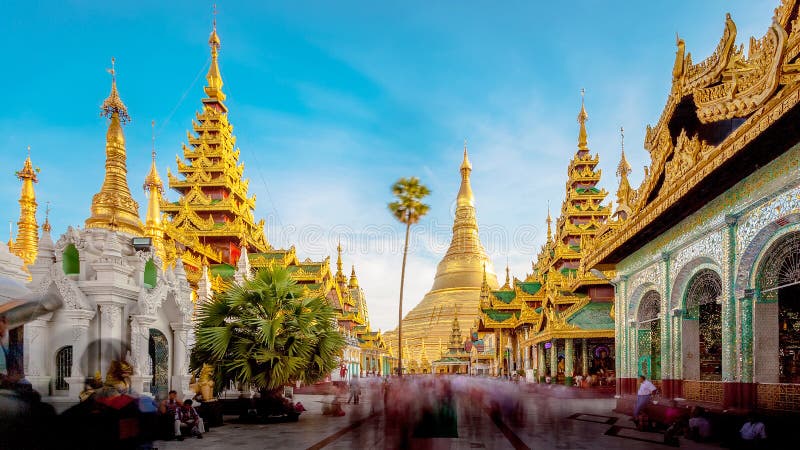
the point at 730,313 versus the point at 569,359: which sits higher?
the point at 730,313

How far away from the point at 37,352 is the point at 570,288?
2719 centimetres

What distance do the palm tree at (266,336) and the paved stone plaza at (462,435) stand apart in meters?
1.42

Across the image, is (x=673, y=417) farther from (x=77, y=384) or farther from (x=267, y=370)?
(x=77, y=384)

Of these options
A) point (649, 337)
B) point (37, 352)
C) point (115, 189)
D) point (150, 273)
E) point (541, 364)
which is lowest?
point (541, 364)

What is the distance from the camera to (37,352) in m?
15.1

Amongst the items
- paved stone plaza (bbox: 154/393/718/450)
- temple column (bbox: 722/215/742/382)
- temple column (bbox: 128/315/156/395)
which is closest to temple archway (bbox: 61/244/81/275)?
temple column (bbox: 128/315/156/395)

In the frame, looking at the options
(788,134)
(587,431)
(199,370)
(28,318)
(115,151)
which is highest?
(115,151)

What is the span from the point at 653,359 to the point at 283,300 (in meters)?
11.7

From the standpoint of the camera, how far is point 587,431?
1557 centimetres

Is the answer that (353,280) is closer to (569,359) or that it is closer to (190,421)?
(569,359)

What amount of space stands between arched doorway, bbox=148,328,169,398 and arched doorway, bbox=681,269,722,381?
14.5m

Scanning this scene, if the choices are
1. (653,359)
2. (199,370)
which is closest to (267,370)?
(199,370)

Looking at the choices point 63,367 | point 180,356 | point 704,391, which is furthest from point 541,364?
point 63,367

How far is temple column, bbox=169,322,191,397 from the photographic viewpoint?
19109 millimetres
